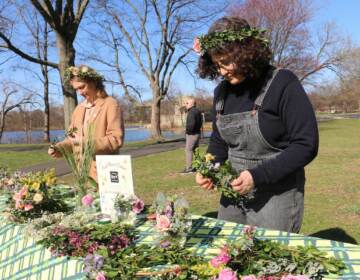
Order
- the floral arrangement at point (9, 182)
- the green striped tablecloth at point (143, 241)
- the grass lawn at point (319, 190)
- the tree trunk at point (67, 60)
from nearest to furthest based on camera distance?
the green striped tablecloth at point (143, 241) → the floral arrangement at point (9, 182) → the grass lawn at point (319, 190) → the tree trunk at point (67, 60)

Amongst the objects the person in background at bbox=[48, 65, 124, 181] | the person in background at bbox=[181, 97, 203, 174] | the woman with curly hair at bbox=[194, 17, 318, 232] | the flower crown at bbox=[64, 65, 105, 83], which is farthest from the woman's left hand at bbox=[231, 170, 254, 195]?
the person in background at bbox=[181, 97, 203, 174]

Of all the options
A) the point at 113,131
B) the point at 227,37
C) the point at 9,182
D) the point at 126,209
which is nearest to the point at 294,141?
the point at 227,37

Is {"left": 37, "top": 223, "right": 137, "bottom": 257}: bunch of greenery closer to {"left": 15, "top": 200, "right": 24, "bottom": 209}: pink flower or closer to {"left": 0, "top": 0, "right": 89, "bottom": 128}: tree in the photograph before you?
{"left": 15, "top": 200, "right": 24, "bottom": 209}: pink flower

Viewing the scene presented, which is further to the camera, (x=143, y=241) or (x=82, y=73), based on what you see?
(x=82, y=73)

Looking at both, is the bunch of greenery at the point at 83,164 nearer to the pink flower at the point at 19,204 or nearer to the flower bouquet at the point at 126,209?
the pink flower at the point at 19,204

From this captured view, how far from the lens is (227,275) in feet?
4.00

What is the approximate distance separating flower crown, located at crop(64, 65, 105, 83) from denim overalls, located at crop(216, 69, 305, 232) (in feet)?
4.73

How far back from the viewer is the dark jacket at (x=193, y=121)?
844 cm

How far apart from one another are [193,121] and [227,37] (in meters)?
6.60

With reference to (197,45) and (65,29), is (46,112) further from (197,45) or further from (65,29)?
(197,45)

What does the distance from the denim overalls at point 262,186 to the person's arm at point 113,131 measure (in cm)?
126

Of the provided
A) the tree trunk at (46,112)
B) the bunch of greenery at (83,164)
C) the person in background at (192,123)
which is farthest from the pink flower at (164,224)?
the tree trunk at (46,112)

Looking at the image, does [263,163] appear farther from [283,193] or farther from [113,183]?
[113,183]

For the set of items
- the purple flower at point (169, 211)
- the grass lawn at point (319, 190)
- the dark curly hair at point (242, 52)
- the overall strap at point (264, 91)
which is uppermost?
the dark curly hair at point (242, 52)
